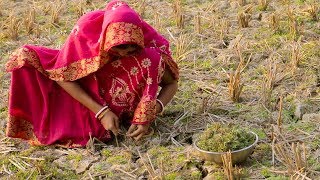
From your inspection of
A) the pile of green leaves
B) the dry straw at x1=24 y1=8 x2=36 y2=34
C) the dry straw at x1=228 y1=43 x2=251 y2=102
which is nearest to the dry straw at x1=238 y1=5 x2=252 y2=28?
the dry straw at x1=228 y1=43 x2=251 y2=102

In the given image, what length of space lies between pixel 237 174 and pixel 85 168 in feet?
3.20

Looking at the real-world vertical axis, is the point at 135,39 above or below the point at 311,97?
above

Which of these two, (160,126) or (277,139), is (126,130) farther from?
(277,139)

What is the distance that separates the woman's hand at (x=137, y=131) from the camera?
3795 millimetres

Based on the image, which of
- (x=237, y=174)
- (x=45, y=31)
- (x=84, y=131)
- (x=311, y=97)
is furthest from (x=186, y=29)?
(x=237, y=174)

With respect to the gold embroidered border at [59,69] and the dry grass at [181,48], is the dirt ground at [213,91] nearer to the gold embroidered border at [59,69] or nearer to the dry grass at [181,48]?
the dry grass at [181,48]

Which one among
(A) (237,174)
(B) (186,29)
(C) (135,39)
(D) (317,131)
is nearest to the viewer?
(A) (237,174)

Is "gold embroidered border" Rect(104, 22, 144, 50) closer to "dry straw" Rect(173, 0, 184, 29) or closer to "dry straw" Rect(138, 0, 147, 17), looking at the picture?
"dry straw" Rect(173, 0, 184, 29)

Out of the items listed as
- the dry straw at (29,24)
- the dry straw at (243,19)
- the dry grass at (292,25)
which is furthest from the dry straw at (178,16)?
the dry straw at (29,24)

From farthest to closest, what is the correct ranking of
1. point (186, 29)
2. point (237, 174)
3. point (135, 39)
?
point (186, 29), point (135, 39), point (237, 174)

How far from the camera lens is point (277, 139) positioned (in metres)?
3.73

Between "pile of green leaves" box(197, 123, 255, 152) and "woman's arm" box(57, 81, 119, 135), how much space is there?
1.92ft

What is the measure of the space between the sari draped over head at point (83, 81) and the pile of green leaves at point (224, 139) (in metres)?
0.45

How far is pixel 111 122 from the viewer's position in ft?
12.4
